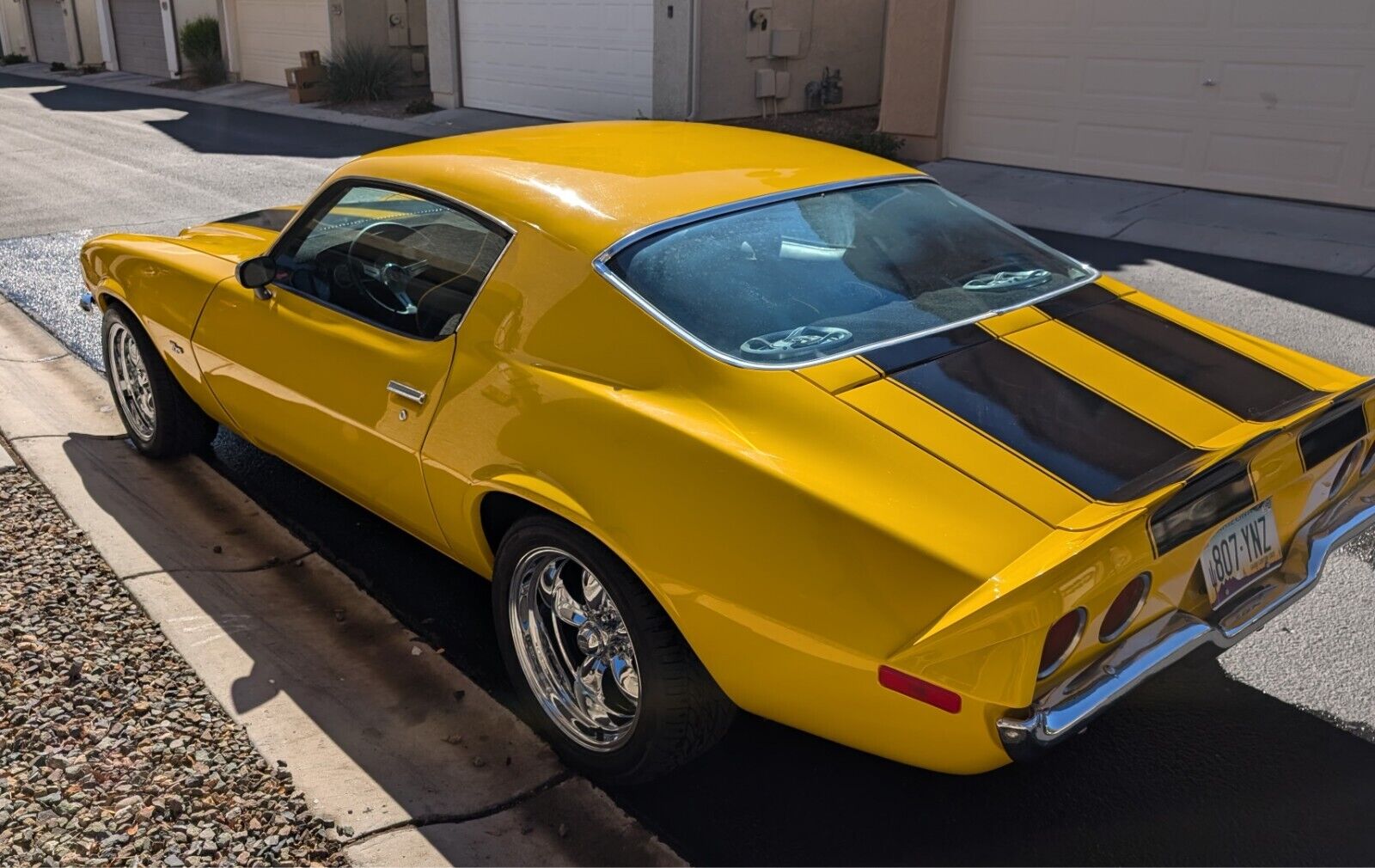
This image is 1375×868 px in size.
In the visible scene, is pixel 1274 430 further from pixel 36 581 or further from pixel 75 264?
pixel 75 264

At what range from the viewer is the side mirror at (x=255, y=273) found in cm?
392

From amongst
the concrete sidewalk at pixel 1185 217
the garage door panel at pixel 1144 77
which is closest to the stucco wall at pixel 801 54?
the concrete sidewalk at pixel 1185 217

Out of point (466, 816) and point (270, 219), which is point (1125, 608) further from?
point (270, 219)

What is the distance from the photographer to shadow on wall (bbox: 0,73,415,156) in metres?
15.3

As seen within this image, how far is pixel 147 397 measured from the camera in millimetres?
5004

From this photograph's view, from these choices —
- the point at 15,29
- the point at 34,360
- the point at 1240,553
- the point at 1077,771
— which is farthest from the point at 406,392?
the point at 15,29

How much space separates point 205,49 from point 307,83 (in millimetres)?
5558

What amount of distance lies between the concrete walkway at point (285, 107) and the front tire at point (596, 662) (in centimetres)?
1417

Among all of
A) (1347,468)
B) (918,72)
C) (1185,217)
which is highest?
(918,72)

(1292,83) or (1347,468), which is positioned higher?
(1292,83)

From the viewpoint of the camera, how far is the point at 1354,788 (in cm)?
299

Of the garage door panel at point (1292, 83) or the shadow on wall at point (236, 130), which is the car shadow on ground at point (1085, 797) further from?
the shadow on wall at point (236, 130)

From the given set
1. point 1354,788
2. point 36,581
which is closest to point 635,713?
point 1354,788

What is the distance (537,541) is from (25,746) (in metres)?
1.43
